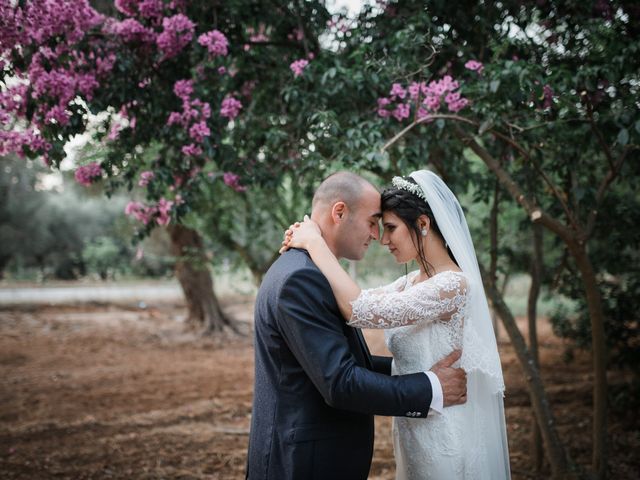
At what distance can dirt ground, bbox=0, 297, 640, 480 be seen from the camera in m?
5.45

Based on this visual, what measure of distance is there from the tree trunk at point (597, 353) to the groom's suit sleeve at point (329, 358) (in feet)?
7.22

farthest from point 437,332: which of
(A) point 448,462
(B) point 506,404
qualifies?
(B) point 506,404

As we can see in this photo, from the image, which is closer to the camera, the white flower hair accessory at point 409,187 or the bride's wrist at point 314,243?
the bride's wrist at point 314,243

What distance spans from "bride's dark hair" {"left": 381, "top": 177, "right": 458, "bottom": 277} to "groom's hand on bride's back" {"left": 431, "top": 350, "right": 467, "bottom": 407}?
0.45 metres

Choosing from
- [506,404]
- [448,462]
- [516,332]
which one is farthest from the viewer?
[506,404]

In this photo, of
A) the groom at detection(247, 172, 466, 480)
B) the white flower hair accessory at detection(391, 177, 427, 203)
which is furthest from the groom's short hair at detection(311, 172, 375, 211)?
the white flower hair accessory at detection(391, 177, 427, 203)

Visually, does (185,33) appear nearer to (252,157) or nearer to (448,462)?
(252,157)

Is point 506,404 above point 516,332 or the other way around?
the other way around

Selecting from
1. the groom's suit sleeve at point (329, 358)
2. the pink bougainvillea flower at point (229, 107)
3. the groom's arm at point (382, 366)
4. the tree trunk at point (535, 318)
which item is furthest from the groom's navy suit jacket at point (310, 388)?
the tree trunk at point (535, 318)

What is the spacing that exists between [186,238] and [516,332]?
30.6ft

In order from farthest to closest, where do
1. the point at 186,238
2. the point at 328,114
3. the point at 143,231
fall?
the point at 186,238 < the point at 143,231 < the point at 328,114

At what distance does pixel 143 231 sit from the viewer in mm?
4738

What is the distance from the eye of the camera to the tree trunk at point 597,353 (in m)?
3.88

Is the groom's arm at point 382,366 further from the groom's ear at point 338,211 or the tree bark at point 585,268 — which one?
the tree bark at point 585,268
